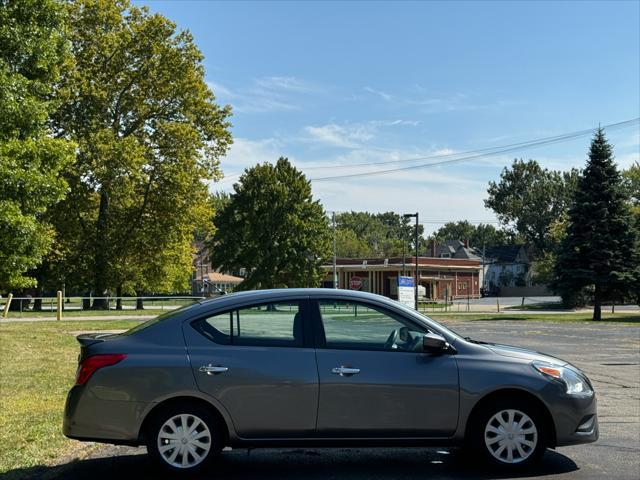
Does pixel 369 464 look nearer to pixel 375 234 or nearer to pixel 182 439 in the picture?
pixel 182 439

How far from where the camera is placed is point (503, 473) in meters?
5.80

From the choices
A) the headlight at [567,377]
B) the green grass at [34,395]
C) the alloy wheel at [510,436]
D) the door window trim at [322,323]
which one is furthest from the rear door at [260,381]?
the headlight at [567,377]

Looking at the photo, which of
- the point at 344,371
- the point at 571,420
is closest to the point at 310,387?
the point at 344,371

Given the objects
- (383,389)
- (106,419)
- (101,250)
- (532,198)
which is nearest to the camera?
→ (106,419)

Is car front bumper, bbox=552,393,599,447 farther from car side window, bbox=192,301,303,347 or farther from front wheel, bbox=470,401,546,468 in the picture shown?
car side window, bbox=192,301,303,347

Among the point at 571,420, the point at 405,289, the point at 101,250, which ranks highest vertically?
the point at 101,250

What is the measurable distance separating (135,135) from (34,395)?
33.1 metres

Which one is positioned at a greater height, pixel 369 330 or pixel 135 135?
pixel 135 135

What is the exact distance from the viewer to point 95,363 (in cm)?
566

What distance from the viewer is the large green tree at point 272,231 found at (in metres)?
63.0

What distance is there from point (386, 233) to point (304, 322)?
563ft

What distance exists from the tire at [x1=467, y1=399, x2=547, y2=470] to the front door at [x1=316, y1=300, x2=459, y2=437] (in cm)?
27

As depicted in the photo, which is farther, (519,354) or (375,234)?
(375,234)

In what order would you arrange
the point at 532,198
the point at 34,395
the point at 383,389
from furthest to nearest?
the point at 532,198 → the point at 34,395 → the point at 383,389
